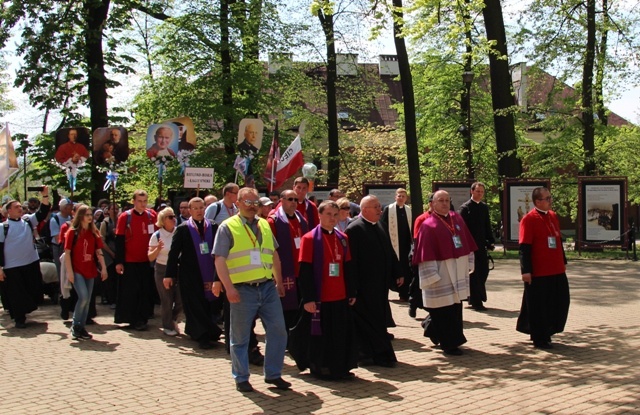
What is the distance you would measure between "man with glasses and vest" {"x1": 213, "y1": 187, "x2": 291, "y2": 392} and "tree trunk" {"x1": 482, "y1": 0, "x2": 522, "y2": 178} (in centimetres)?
1644

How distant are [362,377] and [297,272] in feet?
5.18

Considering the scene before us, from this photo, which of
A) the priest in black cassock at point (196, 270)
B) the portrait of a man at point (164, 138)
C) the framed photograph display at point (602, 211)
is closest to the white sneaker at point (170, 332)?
the priest in black cassock at point (196, 270)

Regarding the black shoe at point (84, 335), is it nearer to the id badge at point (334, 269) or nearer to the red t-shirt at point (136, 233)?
the red t-shirt at point (136, 233)

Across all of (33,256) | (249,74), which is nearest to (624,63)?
(249,74)

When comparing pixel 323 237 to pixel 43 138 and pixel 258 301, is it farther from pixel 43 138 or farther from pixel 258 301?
pixel 43 138

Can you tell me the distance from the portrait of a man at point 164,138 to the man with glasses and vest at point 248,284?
10.0 meters

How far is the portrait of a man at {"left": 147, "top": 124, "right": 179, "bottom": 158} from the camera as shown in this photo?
16703 millimetres

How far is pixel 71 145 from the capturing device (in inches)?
661

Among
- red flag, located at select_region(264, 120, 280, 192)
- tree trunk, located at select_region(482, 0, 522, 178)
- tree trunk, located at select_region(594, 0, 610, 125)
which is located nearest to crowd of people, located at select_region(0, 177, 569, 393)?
red flag, located at select_region(264, 120, 280, 192)

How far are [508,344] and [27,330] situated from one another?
7121mm

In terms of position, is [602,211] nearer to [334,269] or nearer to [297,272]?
[297,272]

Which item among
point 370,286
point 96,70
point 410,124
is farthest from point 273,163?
point 96,70

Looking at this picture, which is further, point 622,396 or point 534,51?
point 534,51

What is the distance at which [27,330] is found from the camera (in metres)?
11.3
